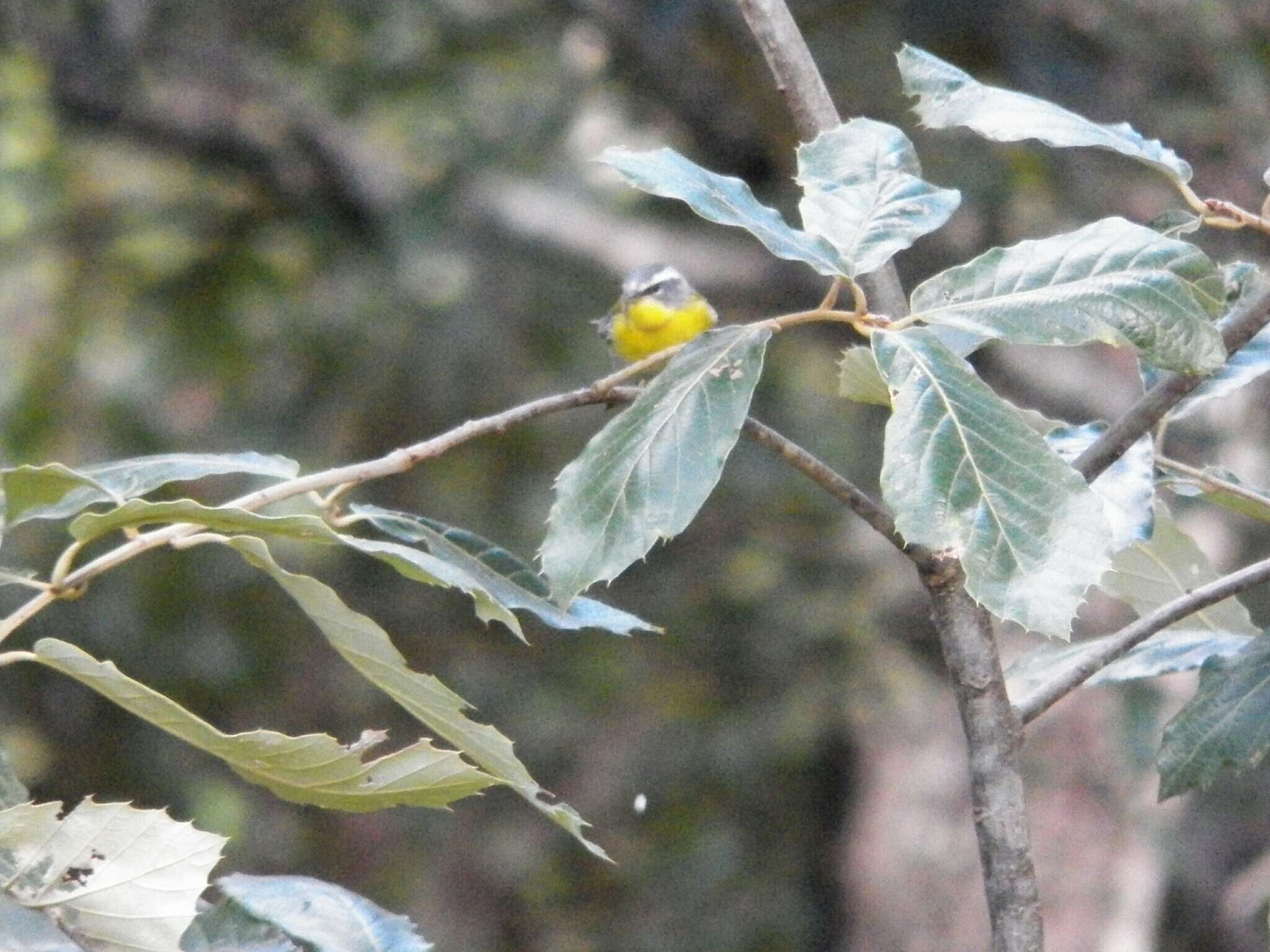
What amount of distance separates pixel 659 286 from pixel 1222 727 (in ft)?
6.97

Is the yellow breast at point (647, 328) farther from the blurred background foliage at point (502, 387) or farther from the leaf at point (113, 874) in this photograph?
the leaf at point (113, 874)

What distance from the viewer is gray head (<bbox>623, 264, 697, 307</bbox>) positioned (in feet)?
10.9

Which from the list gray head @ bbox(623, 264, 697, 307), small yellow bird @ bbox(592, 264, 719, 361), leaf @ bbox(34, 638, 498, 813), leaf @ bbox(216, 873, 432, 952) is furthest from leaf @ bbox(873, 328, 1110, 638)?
gray head @ bbox(623, 264, 697, 307)

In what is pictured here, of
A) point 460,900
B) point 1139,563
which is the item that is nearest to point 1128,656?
point 1139,563

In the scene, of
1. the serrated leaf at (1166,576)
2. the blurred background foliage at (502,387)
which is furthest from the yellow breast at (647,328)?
the blurred background foliage at (502,387)

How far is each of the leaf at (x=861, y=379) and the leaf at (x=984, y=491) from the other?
128 mm

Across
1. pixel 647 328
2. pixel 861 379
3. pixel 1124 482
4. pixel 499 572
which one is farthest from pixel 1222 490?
pixel 647 328

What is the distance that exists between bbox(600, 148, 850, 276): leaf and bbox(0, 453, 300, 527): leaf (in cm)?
39

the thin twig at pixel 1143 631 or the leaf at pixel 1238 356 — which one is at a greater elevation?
the leaf at pixel 1238 356

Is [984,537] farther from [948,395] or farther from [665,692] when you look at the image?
[665,692]

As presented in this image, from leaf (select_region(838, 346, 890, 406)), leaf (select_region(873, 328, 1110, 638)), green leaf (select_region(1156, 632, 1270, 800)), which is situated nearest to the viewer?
leaf (select_region(873, 328, 1110, 638))

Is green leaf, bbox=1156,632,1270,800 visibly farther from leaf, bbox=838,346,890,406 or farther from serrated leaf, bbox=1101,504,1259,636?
leaf, bbox=838,346,890,406

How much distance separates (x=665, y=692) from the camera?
6.84 meters

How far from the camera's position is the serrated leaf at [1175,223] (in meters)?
1.36
